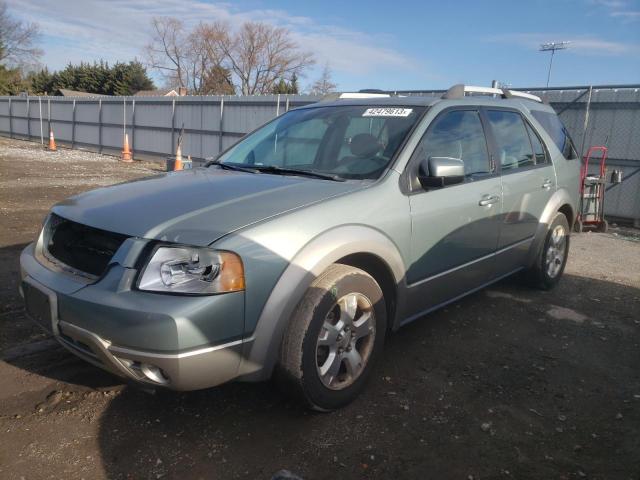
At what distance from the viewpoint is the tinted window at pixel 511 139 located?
4.02 m

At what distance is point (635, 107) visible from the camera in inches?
364

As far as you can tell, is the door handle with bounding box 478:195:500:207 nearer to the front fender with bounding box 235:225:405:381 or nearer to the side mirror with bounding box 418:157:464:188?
the side mirror with bounding box 418:157:464:188

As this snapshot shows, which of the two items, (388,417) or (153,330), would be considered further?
(388,417)

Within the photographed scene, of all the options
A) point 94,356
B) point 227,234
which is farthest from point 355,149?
point 94,356

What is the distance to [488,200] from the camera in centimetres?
371

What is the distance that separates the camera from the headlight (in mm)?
2195

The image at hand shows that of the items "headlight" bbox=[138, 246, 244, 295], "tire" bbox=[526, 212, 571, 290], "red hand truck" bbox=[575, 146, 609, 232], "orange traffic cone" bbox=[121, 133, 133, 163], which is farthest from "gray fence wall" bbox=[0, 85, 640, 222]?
"headlight" bbox=[138, 246, 244, 295]

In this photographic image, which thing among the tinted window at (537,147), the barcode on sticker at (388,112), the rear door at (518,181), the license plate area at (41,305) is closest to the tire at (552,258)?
the rear door at (518,181)

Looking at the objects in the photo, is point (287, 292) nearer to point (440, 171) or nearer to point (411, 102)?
point (440, 171)

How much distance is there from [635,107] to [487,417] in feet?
28.7

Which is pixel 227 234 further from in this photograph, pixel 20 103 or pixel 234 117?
pixel 20 103

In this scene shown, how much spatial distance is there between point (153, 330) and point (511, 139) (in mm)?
3349

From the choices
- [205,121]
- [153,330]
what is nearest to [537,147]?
[153,330]

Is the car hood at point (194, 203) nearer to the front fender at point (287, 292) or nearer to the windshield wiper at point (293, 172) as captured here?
the windshield wiper at point (293, 172)
